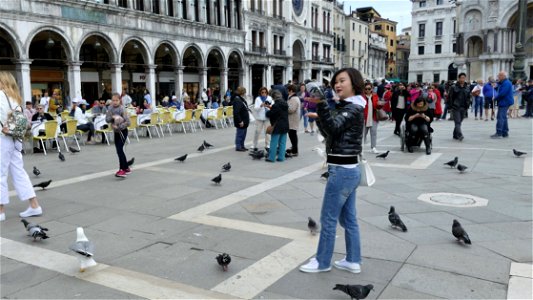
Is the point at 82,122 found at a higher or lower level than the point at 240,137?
higher

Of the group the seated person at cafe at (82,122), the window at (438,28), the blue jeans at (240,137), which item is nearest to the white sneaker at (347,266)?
the blue jeans at (240,137)

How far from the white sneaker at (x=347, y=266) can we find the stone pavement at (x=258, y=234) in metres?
0.06

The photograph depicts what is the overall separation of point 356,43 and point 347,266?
68.7 meters

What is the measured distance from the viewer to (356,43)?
2729 inches

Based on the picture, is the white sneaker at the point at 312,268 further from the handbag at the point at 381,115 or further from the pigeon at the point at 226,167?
the handbag at the point at 381,115

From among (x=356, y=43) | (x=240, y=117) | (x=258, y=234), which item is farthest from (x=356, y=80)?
(x=356, y=43)

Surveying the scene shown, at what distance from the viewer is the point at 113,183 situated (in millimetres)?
8383

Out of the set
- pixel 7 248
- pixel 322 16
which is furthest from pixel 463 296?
pixel 322 16

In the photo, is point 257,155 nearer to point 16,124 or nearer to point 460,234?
point 16,124

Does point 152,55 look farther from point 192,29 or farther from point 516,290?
point 516,290

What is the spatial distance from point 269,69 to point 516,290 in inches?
1644

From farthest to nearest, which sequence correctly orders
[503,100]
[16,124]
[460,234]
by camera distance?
[503,100], [16,124], [460,234]

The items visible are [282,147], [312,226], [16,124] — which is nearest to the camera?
[312,226]

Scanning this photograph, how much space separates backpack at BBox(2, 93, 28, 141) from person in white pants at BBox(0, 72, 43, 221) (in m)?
0.05
